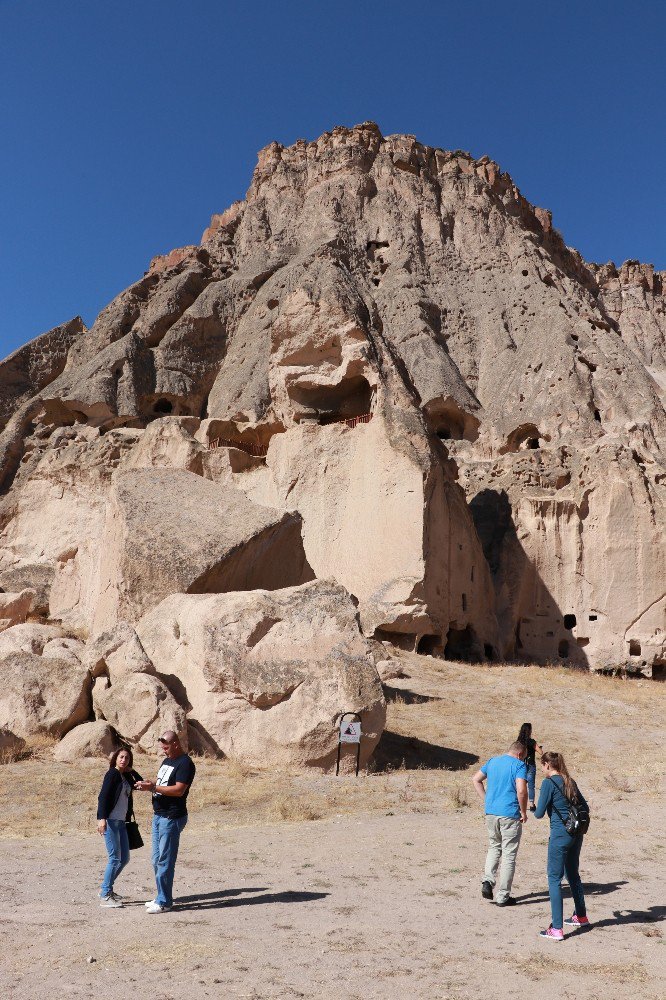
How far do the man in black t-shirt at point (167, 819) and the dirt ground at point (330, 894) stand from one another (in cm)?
22

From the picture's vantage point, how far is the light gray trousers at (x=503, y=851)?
6.25 m

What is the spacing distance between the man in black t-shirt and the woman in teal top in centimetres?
256

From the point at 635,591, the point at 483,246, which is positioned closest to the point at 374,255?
the point at 483,246

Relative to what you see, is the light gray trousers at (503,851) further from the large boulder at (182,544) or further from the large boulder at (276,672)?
the large boulder at (182,544)

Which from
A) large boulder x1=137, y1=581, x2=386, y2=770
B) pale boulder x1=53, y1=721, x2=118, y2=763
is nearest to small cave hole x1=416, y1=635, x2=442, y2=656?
large boulder x1=137, y1=581, x2=386, y2=770

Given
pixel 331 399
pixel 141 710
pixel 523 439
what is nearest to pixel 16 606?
pixel 331 399

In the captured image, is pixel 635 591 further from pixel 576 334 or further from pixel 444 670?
pixel 576 334

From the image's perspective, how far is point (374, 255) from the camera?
164 ft

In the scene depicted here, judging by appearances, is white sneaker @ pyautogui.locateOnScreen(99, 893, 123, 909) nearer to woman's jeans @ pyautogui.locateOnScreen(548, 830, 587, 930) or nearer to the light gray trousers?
the light gray trousers

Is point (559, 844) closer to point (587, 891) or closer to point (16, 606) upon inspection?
point (587, 891)

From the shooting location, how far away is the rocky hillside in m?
12.2

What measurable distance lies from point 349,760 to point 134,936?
611 cm

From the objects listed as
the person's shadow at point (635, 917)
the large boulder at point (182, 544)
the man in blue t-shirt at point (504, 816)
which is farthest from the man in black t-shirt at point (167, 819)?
the large boulder at point (182, 544)

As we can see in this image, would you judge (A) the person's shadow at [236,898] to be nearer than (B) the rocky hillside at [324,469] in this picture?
Yes
